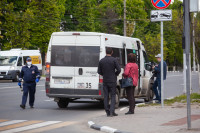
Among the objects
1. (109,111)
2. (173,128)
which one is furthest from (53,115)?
(173,128)

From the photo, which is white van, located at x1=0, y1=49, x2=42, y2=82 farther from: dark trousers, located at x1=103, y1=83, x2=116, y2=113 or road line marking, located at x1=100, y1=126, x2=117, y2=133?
road line marking, located at x1=100, y1=126, x2=117, y2=133

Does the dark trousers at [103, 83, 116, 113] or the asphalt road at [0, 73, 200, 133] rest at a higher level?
the dark trousers at [103, 83, 116, 113]

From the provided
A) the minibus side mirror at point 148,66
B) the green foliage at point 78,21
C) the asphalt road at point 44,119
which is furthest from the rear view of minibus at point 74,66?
the green foliage at point 78,21

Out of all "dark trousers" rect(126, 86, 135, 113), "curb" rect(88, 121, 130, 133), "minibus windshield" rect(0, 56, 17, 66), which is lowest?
"curb" rect(88, 121, 130, 133)

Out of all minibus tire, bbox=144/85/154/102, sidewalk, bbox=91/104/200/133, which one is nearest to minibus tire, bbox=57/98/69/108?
sidewalk, bbox=91/104/200/133

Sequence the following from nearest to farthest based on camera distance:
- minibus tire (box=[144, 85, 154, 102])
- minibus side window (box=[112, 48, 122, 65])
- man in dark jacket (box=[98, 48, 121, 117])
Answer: man in dark jacket (box=[98, 48, 121, 117]) → minibus side window (box=[112, 48, 122, 65]) → minibus tire (box=[144, 85, 154, 102])

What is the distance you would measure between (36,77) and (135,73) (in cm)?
430

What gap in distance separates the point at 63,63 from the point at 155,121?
5486 mm

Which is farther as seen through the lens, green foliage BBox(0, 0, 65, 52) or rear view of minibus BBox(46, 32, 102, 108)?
green foliage BBox(0, 0, 65, 52)

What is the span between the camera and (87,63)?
16547mm

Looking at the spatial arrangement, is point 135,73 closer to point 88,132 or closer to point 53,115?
point 53,115

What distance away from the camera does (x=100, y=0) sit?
302ft

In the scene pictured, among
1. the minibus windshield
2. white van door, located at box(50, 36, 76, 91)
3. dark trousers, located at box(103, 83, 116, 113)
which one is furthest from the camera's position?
the minibus windshield

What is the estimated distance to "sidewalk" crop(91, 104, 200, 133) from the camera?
10438mm
